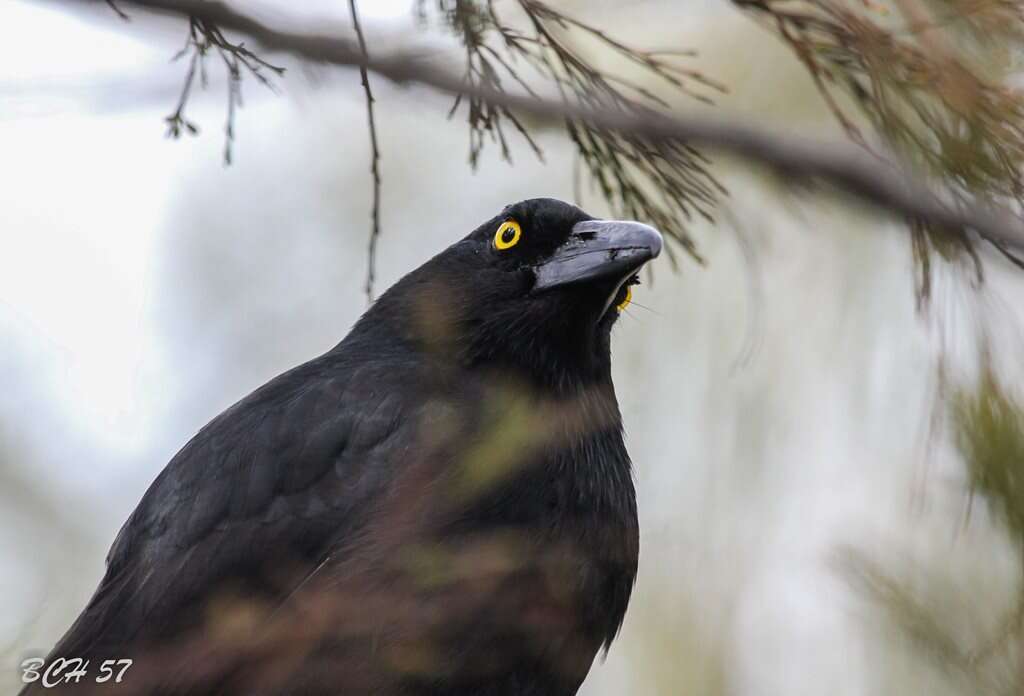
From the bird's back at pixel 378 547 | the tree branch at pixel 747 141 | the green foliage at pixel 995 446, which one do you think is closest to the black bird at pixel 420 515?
the bird's back at pixel 378 547

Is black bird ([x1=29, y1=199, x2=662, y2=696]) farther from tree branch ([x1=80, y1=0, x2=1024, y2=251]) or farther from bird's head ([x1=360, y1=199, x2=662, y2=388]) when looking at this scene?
tree branch ([x1=80, y1=0, x2=1024, y2=251])

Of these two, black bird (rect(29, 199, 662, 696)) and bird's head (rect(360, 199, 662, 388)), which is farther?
bird's head (rect(360, 199, 662, 388))

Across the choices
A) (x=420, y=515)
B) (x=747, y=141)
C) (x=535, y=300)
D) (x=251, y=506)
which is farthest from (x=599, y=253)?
(x=747, y=141)

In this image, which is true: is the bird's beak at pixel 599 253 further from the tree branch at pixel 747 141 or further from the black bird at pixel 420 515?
the tree branch at pixel 747 141

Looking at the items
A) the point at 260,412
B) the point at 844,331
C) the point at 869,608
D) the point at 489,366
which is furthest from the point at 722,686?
the point at 844,331

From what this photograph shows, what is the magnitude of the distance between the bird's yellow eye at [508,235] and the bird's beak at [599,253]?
0.10 meters

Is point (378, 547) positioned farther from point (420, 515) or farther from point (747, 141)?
point (747, 141)

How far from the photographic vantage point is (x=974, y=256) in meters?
2.28

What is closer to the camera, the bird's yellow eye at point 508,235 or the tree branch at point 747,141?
the tree branch at point 747,141

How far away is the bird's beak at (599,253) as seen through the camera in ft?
10.7

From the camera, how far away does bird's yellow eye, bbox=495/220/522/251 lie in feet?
12.2

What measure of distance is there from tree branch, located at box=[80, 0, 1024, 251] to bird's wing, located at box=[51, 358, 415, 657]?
125cm

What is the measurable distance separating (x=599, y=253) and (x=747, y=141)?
124cm

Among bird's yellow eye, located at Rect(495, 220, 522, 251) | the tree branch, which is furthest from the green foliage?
bird's yellow eye, located at Rect(495, 220, 522, 251)
